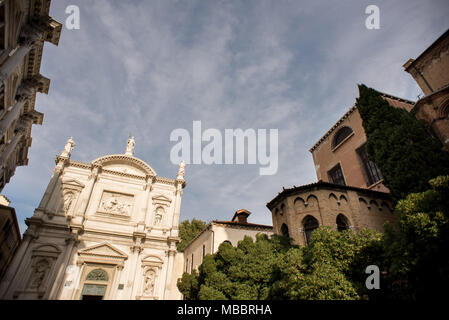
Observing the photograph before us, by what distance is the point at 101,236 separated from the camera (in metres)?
21.5

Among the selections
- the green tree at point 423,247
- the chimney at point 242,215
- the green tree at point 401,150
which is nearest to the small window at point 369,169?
the green tree at point 401,150

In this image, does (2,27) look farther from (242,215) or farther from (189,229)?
(189,229)

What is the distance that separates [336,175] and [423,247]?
18.8m

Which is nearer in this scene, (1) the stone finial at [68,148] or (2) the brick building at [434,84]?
(2) the brick building at [434,84]

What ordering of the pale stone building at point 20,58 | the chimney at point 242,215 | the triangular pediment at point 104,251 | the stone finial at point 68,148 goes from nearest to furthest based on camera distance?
the pale stone building at point 20,58
the triangular pediment at point 104,251
the stone finial at point 68,148
the chimney at point 242,215

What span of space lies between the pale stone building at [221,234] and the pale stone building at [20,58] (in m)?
16.3

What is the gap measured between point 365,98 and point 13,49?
21933 mm

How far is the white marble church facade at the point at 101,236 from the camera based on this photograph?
1869 cm

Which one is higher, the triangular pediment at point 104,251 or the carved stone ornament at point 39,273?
the triangular pediment at point 104,251

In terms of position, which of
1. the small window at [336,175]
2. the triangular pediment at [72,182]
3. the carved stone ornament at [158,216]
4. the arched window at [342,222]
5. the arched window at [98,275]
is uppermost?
the small window at [336,175]

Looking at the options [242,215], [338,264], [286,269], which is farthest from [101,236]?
[338,264]

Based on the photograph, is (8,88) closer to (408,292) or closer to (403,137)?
(408,292)

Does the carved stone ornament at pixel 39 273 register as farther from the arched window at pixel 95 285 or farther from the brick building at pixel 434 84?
the brick building at pixel 434 84

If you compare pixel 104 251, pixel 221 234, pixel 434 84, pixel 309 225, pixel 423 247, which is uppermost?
pixel 434 84
